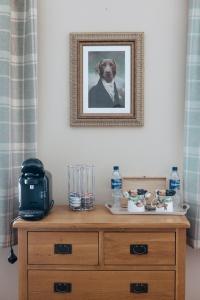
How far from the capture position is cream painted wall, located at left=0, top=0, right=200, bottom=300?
229cm

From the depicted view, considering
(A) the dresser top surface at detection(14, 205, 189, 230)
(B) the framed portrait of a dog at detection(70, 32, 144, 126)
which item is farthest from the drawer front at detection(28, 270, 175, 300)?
(B) the framed portrait of a dog at detection(70, 32, 144, 126)

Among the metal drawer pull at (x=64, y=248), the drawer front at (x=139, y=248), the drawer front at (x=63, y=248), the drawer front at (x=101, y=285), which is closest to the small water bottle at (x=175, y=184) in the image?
the drawer front at (x=139, y=248)

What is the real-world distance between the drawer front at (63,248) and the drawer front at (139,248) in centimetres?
8

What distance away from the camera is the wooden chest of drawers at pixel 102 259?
6.25 feet

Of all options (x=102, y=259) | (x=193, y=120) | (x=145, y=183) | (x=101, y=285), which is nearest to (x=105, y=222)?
(x=102, y=259)

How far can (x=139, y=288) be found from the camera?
192 centimetres

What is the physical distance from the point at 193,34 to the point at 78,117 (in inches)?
34.0

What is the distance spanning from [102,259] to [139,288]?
0.82ft

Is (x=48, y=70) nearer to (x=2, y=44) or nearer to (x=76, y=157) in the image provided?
(x=2, y=44)

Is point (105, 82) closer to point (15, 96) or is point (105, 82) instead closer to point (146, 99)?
point (146, 99)

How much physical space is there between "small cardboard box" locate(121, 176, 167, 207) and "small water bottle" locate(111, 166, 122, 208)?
3cm

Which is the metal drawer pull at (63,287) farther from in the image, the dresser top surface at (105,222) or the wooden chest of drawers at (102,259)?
the dresser top surface at (105,222)

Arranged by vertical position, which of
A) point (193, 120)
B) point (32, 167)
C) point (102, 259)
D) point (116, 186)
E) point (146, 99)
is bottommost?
point (102, 259)

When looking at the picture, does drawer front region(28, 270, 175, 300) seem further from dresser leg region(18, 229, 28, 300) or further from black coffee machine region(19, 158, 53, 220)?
black coffee machine region(19, 158, 53, 220)
